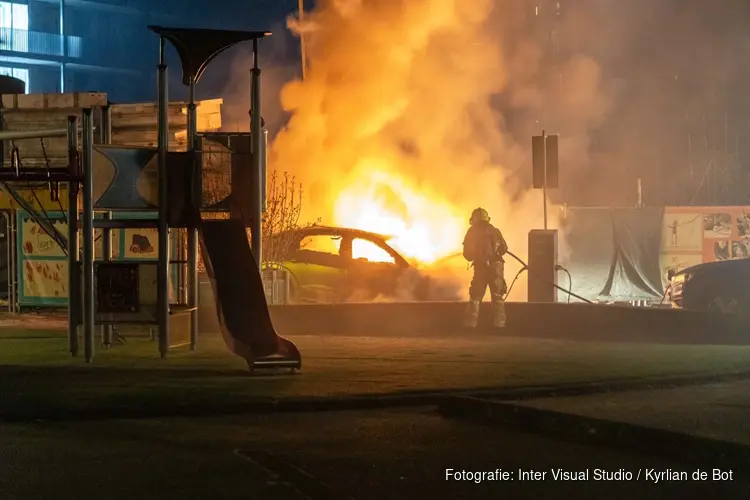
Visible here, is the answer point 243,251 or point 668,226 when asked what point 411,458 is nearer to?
point 243,251

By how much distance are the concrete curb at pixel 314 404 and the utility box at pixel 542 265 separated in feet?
27.0

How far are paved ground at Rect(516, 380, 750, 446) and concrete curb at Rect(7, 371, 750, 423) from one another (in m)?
0.25

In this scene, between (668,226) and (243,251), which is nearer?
(243,251)

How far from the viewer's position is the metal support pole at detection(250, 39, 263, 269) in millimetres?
11766

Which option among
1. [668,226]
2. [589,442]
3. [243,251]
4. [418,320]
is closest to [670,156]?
[668,226]

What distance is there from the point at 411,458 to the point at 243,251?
5225 mm

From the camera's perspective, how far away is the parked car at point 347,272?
1795 centimetres

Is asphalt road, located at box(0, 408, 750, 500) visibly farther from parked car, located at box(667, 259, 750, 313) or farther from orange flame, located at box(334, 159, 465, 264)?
orange flame, located at box(334, 159, 465, 264)

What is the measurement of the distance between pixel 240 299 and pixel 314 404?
272cm

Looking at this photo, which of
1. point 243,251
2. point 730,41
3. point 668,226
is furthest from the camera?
point 730,41

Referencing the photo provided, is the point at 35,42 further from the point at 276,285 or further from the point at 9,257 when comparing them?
the point at 276,285

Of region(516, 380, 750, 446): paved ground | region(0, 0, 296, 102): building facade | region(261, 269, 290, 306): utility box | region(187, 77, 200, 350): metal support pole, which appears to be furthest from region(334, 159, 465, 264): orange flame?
region(0, 0, 296, 102): building facade

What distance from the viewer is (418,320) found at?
1588cm

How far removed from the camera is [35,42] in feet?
143
